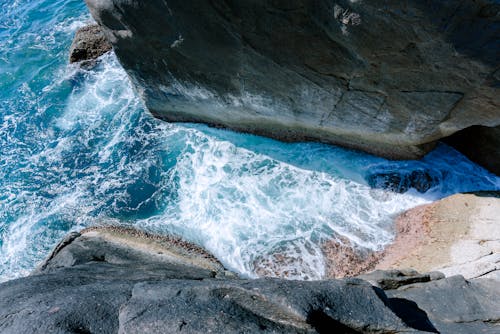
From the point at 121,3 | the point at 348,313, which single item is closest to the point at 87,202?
the point at 121,3

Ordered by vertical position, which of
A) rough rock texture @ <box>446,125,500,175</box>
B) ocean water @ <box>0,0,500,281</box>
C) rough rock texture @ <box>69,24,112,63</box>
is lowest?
ocean water @ <box>0,0,500,281</box>

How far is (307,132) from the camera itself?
369 inches

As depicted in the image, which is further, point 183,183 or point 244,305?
point 183,183

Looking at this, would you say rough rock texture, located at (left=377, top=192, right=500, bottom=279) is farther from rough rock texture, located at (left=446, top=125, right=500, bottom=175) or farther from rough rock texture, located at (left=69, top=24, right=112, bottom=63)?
rough rock texture, located at (left=69, top=24, right=112, bottom=63)

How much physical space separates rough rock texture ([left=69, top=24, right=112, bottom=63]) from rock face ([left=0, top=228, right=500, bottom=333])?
35.0 feet

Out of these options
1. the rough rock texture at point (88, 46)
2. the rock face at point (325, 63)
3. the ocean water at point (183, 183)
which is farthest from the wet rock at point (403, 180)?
the rough rock texture at point (88, 46)

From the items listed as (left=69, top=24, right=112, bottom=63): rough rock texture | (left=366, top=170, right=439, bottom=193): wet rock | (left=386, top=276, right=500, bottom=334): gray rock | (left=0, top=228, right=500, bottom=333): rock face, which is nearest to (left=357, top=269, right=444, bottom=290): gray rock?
(left=0, top=228, right=500, bottom=333): rock face

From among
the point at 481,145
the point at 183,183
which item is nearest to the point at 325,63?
the point at 481,145

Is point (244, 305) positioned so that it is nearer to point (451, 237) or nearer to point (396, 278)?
point (396, 278)

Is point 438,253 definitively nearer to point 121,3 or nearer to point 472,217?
point 472,217

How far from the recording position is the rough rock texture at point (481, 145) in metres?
7.96

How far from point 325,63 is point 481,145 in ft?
13.4

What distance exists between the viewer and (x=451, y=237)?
7.39m

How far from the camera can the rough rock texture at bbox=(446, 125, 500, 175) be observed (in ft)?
26.1
